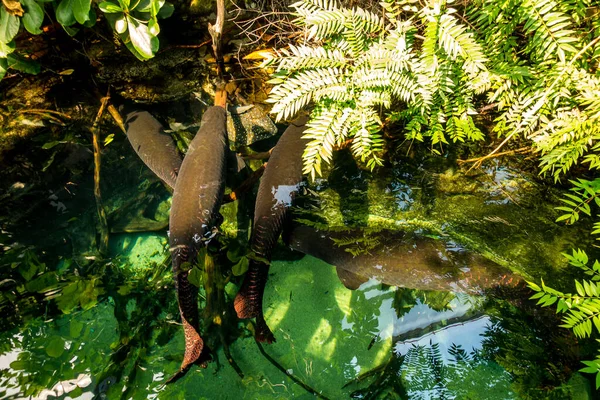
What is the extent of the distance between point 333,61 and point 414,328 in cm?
239

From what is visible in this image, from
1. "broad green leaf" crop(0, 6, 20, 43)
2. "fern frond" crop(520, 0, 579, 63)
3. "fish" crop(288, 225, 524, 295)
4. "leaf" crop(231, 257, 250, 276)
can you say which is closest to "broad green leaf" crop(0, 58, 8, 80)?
"broad green leaf" crop(0, 6, 20, 43)

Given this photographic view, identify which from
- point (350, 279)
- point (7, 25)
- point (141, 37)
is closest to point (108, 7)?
point (141, 37)

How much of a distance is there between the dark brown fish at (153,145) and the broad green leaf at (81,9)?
4.08ft

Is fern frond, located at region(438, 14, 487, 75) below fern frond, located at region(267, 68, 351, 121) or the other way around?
the other way around

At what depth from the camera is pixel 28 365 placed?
3193mm

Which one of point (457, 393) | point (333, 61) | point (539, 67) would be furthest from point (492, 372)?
point (333, 61)

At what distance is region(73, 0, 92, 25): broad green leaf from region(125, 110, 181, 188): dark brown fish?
124cm

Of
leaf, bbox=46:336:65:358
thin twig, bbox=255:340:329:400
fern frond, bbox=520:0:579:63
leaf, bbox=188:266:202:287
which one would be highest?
fern frond, bbox=520:0:579:63

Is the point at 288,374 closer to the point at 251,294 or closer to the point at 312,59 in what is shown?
the point at 251,294

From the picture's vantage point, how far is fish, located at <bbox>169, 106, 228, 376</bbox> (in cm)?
311

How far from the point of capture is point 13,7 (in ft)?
9.67

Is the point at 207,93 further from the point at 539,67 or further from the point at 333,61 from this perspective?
the point at 539,67

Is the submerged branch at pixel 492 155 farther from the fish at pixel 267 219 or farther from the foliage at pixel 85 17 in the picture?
the foliage at pixel 85 17

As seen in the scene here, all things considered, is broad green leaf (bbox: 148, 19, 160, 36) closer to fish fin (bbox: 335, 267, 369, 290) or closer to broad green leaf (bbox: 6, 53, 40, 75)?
broad green leaf (bbox: 6, 53, 40, 75)
